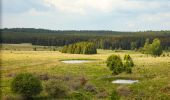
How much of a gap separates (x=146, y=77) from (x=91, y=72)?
1417 centimetres

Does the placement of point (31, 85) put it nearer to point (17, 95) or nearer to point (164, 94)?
point (17, 95)

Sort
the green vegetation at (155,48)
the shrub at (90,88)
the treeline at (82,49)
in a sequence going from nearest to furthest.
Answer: the shrub at (90,88) → the green vegetation at (155,48) → the treeline at (82,49)

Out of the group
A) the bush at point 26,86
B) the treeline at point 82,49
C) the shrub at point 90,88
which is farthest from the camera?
the treeline at point 82,49

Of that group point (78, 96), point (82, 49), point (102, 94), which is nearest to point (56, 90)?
point (78, 96)

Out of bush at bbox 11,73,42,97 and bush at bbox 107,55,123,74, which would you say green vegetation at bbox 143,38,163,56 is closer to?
bush at bbox 107,55,123,74

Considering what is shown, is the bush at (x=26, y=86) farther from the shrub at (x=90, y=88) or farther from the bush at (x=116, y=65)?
the bush at (x=116, y=65)

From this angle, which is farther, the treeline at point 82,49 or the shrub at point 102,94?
the treeline at point 82,49

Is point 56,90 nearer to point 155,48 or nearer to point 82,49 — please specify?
point 155,48

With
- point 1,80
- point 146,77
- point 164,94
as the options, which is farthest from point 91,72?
point 164,94

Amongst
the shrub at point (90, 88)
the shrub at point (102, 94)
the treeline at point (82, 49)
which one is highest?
the shrub at point (90, 88)

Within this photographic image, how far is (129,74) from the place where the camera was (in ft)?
260

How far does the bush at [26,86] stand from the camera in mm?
52438

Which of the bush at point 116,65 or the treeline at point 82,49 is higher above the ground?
the bush at point 116,65

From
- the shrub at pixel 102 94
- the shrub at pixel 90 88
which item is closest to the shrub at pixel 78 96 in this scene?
the shrub at pixel 102 94
